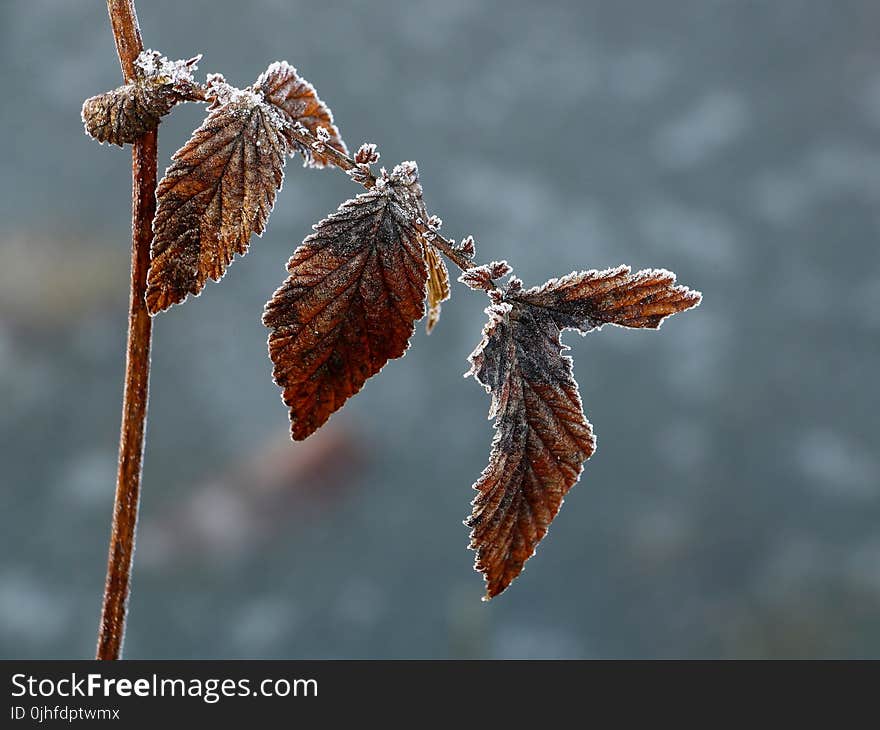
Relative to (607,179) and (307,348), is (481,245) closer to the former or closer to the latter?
(607,179)

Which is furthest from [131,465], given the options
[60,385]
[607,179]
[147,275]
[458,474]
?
[607,179]

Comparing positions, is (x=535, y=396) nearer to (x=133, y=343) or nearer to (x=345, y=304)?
Result: (x=345, y=304)

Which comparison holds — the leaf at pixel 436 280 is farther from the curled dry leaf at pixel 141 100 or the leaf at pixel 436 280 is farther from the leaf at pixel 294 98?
the curled dry leaf at pixel 141 100

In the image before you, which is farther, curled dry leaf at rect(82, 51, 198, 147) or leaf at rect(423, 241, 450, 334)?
leaf at rect(423, 241, 450, 334)

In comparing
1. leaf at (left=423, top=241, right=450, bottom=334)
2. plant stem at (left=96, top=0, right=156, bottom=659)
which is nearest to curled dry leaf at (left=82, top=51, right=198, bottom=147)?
plant stem at (left=96, top=0, right=156, bottom=659)

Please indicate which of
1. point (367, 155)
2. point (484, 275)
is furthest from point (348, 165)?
point (484, 275)

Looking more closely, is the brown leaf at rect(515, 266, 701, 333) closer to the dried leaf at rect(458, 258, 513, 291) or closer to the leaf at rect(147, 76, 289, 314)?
the dried leaf at rect(458, 258, 513, 291)
